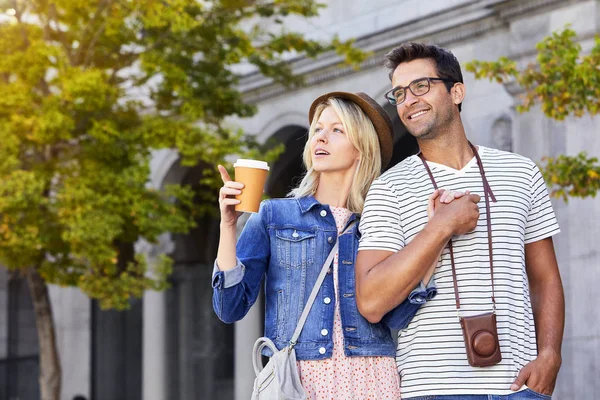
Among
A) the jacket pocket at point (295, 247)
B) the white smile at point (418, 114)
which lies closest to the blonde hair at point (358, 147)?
the jacket pocket at point (295, 247)

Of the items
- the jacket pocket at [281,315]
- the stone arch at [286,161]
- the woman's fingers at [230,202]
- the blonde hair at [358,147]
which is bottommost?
the jacket pocket at [281,315]

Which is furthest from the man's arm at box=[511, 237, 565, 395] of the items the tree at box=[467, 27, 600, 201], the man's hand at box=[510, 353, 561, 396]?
the tree at box=[467, 27, 600, 201]

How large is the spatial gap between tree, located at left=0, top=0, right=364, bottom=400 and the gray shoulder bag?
7.97 meters

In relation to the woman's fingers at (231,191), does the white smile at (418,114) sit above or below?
above

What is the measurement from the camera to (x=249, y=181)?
11.3 ft

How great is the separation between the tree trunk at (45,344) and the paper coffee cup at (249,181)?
34.2 feet

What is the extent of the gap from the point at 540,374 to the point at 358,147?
3.50 ft

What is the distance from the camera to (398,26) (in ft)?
42.8

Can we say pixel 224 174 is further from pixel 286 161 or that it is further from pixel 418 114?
pixel 286 161

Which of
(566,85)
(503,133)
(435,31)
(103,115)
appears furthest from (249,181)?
(435,31)

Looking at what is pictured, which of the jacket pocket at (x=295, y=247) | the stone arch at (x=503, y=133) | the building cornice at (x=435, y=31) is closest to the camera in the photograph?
the jacket pocket at (x=295, y=247)

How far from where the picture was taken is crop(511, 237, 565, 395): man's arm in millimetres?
3303

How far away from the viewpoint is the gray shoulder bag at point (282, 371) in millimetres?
3480

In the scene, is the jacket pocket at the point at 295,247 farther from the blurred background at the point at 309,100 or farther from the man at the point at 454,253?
the blurred background at the point at 309,100
